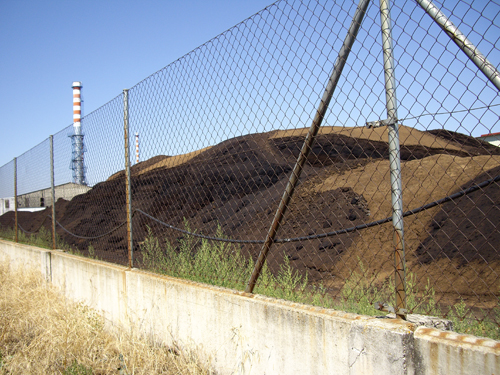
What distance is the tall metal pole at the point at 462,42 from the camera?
6.71 ft

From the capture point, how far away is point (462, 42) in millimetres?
2131

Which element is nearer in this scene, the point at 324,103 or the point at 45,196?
the point at 324,103

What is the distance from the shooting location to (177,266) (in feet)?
13.3

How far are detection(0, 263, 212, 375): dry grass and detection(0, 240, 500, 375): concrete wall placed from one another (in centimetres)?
17

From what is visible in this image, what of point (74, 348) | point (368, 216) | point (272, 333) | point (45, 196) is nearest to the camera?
point (272, 333)

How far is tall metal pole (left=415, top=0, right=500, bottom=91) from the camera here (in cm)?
204

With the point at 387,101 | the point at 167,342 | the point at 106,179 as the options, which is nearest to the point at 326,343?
the point at 387,101

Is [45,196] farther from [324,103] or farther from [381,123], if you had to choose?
[381,123]

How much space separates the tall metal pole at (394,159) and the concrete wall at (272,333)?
0.24 meters

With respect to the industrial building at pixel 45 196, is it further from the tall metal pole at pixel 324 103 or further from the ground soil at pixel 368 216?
the tall metal pole at pixel 324 103

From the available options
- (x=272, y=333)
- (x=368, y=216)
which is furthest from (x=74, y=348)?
(x=368, y=216)

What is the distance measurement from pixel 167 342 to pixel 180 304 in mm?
381

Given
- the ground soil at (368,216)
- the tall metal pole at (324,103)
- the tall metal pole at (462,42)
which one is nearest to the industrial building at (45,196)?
the ground soil at (368,216)

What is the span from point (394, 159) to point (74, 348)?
308cm
